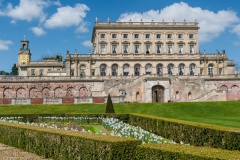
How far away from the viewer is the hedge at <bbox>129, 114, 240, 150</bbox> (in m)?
13.2

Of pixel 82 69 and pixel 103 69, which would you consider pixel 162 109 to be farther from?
pixel 82 69

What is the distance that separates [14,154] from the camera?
15.3 metres

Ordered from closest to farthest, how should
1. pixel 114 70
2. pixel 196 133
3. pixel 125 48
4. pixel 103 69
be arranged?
pixel 196 133 → pixel 103 69 → pixel 114 70 → pixel 125 48

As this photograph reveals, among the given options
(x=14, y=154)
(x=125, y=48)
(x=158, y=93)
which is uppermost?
(x=125, y=48)

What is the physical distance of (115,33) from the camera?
247 feet

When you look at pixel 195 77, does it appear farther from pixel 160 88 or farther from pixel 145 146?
pixel 145 146

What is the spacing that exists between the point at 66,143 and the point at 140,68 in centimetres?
6068

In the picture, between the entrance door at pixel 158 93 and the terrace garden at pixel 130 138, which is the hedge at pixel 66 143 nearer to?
the terrace garden at pixel 130 138

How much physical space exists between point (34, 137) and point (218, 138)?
831cm

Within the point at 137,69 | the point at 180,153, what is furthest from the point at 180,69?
the point at 180,153

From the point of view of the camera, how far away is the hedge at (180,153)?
790cm

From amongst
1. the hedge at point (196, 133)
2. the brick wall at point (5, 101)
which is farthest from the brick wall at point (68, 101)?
the hedge at point (196, 133)

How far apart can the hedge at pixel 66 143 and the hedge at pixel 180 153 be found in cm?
63

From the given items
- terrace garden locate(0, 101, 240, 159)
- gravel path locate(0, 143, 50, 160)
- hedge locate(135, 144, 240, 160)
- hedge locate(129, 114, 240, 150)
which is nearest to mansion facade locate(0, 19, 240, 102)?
terrace garden locate(0, 101, 240, 159)
